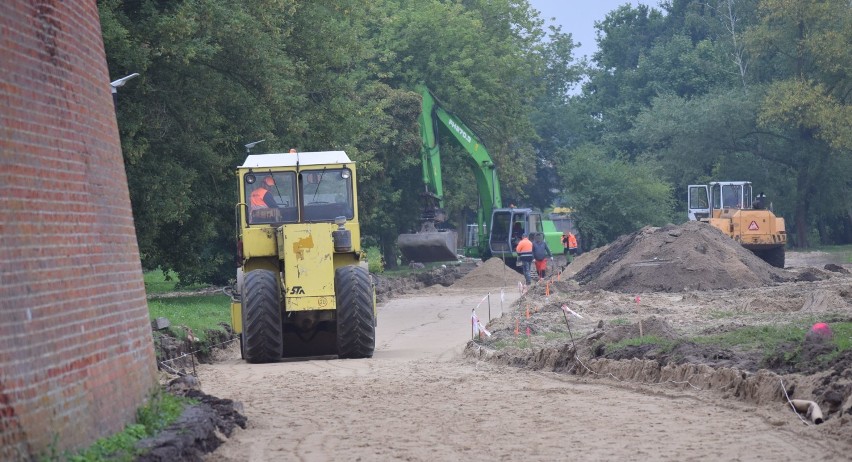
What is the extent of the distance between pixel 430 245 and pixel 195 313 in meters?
14.5

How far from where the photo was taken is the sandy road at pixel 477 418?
1024 cm

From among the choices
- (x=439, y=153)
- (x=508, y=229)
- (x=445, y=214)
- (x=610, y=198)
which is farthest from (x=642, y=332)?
(x=610, y=198)

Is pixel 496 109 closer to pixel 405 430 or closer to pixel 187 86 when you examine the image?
pixel 187 86

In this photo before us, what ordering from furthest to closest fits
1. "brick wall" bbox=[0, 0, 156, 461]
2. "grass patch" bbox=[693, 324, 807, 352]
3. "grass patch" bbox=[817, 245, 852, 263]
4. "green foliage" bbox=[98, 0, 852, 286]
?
1. "grass patch" bbox=[817, 245, 852, 263]
2. "green foliage" bbox=[98, 0, 852, 286]
3. "grass patch" bbox=[693, 324, 807, 352]
4. "brick wall" bbox=[0, 0, 156, 461]

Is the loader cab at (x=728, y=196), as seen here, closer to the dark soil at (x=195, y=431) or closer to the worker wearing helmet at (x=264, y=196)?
the worker wearing helmet at (x=264, y=196)

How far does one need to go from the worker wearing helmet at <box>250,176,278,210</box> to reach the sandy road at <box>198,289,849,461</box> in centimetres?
287

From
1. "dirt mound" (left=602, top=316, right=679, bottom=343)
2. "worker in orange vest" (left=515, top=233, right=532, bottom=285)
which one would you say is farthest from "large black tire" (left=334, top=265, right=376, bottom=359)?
"worker in orange vest" (left=515, top=233, right=532, bottom=285)

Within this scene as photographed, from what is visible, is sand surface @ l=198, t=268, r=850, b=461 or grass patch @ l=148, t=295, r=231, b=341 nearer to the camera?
sand surface @ l=198, t=268, r=850, b=461

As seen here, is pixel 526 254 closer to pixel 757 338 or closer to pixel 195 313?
pixel 195 313

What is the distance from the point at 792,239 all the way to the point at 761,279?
37.5 metres

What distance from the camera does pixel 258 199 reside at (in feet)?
64.7

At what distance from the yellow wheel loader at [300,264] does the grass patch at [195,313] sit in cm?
177

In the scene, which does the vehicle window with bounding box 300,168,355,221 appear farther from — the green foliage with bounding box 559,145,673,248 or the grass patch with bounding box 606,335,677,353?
the green foliage with bounding box 559,145,673,248

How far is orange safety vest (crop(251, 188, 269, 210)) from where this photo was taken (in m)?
19.7
